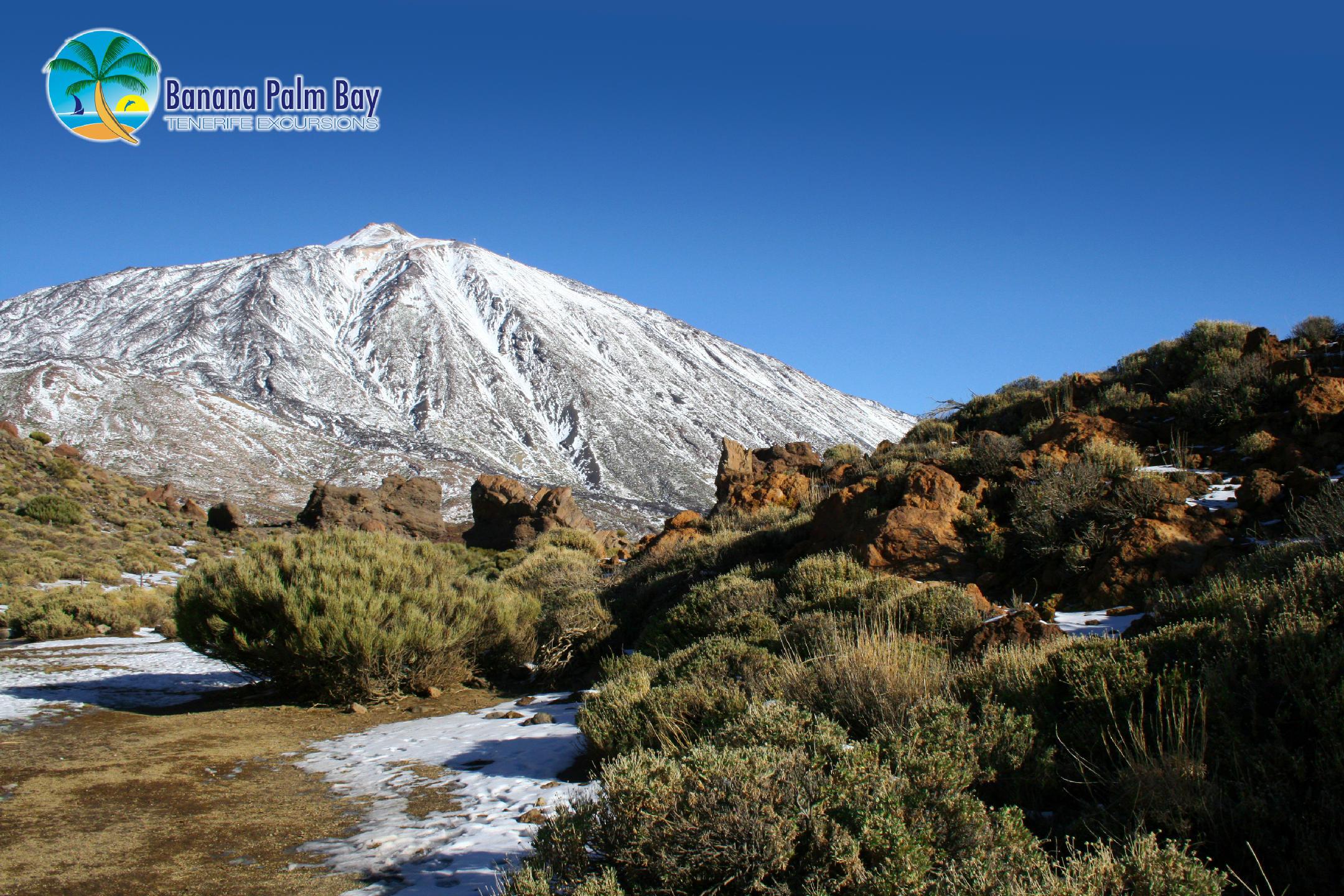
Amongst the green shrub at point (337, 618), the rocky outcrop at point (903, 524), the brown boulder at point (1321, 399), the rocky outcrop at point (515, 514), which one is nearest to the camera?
the green shrub at point (337, 618)

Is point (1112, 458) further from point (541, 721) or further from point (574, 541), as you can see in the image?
point (574, 541)

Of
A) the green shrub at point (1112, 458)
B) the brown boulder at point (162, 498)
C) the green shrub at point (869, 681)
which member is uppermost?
the brown boulder at point (162, 498)

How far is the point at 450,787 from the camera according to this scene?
16.4 feet

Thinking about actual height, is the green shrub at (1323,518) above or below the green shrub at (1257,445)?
below

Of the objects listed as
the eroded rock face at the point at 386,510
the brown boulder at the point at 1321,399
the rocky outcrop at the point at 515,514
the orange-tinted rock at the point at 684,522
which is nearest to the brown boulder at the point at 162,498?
the eroded rock face at the point at 386,510

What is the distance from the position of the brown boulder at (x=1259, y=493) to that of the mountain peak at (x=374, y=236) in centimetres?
14916

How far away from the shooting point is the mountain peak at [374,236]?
14412 centimetres

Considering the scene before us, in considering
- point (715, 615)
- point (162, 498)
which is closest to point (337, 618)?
point (715, 615)

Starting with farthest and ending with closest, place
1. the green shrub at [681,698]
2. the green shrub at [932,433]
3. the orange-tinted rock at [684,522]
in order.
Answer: the orange-tinted rock at [684,522], the green shrub at [932,433], the green shrub at [681,698]

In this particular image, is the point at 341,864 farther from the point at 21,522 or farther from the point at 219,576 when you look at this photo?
the point at 21,522

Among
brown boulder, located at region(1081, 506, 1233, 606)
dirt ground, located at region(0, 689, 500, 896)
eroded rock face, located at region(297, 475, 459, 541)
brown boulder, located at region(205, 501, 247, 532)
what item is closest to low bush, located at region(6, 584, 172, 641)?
dirt ground, located at region(0, 689, 500, 896)

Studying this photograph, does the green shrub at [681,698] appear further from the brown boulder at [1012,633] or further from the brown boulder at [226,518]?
the brown boulder at [226,518]

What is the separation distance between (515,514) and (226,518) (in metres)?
11.5

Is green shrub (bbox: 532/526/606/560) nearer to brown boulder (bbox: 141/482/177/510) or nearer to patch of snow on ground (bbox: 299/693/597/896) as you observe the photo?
patch of snow on ground (bbox: 299/693/597/896)
